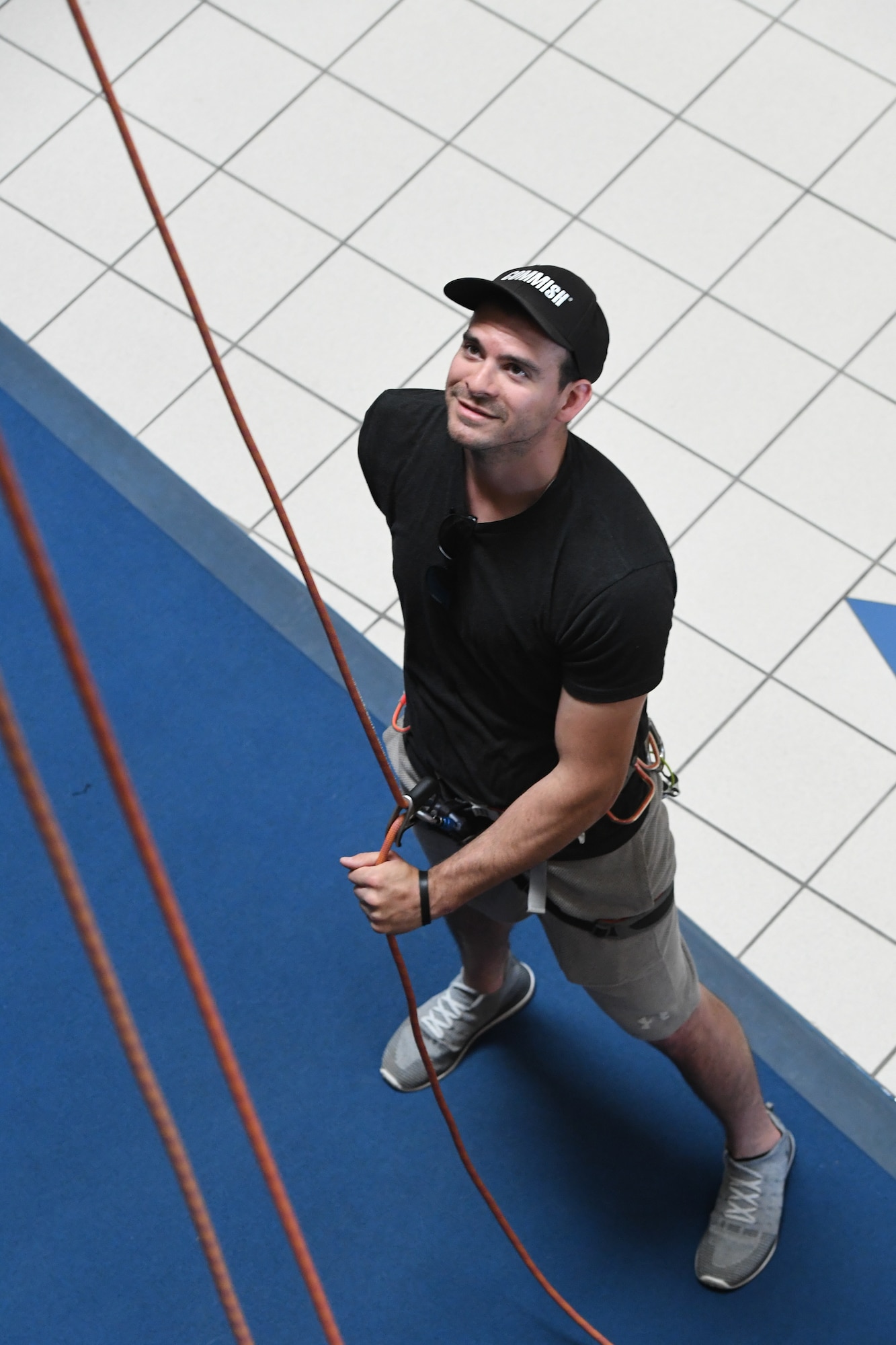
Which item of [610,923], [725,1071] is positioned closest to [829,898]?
[725,1071]

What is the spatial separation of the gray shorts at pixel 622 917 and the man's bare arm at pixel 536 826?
14 cm

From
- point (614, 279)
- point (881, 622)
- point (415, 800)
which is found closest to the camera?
point (415, 800)

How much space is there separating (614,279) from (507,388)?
1921 millimetres

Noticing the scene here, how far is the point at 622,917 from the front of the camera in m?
1.80

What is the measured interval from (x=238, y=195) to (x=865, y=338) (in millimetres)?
1547

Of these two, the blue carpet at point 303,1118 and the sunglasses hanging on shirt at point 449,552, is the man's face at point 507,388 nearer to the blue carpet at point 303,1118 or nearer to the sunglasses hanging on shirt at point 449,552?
the sunglasses hanging on shirt at point 449,552

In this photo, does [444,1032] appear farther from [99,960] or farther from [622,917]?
[99,960]

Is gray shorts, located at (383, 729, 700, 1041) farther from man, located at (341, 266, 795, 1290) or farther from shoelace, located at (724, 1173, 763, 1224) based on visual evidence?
shoelace, located at (724, 1173, 763, 1224)

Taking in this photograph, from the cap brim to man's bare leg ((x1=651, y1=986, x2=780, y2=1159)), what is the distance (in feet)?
3.29

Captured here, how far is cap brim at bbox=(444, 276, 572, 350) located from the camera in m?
1.45

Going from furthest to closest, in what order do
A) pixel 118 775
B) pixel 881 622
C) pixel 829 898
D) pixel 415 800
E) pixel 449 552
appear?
pixel 881 622, pixel 829 898, pixel 415 800, pixel 449 552, pixel 118 775

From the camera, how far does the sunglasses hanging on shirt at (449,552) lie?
157 cm

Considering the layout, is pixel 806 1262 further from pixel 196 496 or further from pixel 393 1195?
pixel 196 496

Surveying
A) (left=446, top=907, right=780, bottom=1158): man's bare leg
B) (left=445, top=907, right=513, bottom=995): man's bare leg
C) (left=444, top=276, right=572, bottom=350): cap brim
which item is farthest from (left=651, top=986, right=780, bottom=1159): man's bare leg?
(left=444, top=276, right=572, bottom=350): cap brim
